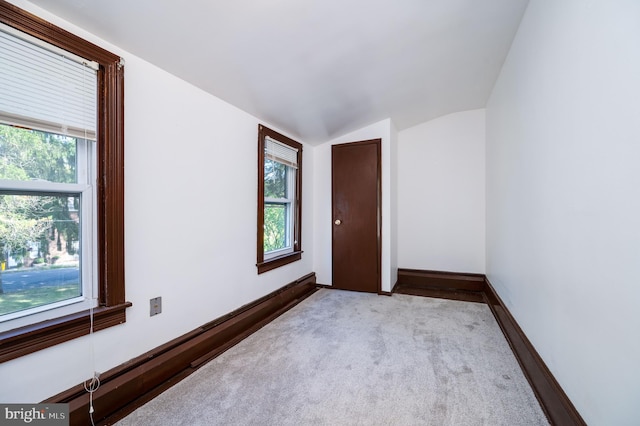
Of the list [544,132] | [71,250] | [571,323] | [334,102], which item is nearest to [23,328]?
[71,250]

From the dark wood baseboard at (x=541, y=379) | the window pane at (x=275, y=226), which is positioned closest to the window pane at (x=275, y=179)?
the window pane at (x=275, y=226)

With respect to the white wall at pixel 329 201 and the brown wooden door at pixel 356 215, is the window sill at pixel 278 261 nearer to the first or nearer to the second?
the white wall at pixel 329 201

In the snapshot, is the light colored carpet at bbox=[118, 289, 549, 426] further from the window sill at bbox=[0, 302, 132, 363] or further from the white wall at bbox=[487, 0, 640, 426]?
the window sill at bbox=[0, 302, 132, 363]

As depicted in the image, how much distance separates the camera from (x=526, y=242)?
80.7 inches

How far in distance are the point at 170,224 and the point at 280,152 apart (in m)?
1.72

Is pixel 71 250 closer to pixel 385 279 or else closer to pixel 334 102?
pixel 334 102

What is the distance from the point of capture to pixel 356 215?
3.84 m

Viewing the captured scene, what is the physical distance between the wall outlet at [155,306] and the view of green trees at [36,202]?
54cm

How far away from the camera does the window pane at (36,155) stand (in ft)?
4.17

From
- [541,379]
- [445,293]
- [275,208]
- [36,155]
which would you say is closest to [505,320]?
[541,379]

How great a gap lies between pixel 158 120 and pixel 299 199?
2.10 m

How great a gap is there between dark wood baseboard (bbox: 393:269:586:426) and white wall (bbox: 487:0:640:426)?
2.6 inches

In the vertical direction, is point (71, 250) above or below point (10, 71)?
below

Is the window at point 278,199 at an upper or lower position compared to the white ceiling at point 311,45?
lower
